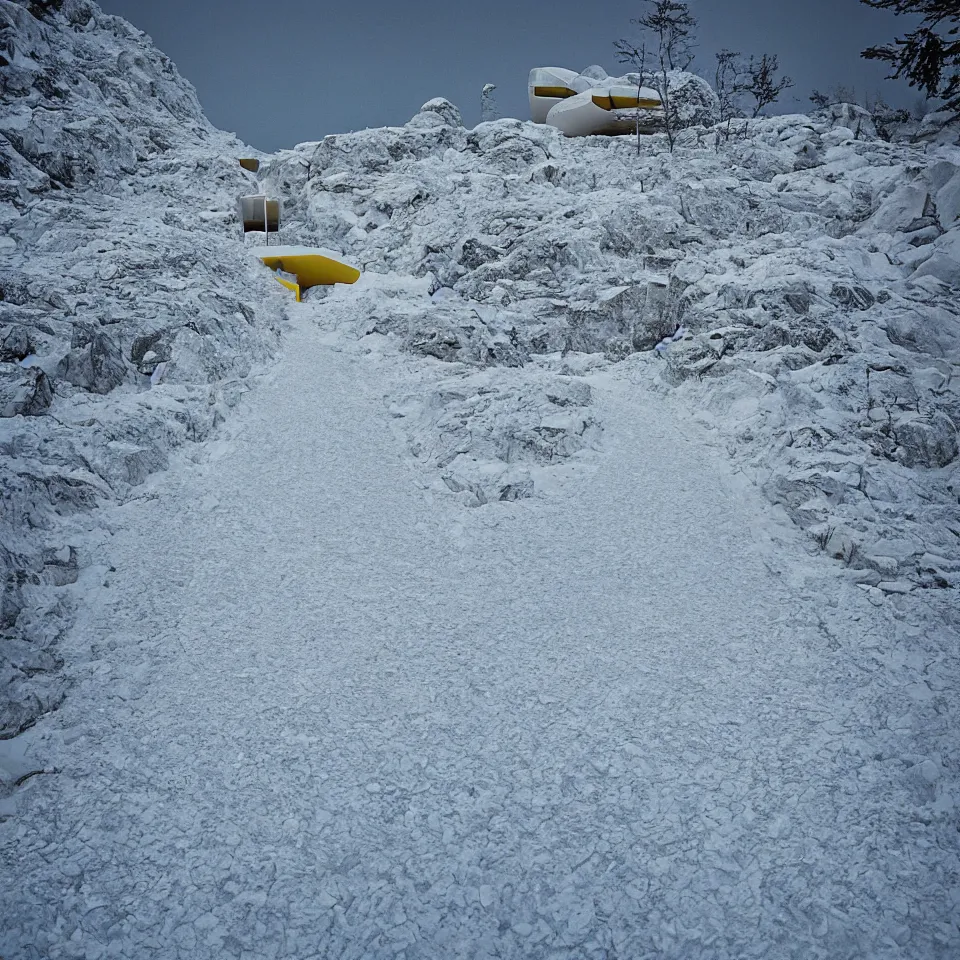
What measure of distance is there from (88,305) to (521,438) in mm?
12758

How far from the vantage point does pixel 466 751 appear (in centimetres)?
782

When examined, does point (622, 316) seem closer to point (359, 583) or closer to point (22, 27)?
point (359, 583)

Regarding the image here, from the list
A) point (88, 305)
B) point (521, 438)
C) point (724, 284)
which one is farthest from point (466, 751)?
point (724, 284)

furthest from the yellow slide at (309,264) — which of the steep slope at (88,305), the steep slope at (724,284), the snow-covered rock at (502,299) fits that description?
the steep slope at (724,284)

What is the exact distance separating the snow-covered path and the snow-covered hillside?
7cm

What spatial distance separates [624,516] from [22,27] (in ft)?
126

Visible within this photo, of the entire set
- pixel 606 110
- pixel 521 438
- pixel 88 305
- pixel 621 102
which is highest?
pixel 621 102

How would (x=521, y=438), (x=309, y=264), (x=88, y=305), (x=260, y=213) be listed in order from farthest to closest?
1. (x=260, y=213)
2. (x=309, y=264)
3. (x=88, y=305)
4. (x=521, y=438)

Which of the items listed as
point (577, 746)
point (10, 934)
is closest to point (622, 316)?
point (577, 746)

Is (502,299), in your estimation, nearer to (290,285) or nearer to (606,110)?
(290,285)

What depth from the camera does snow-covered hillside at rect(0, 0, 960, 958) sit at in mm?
7223

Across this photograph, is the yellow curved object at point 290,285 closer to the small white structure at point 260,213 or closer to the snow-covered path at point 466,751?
the small white structure at point 260,213

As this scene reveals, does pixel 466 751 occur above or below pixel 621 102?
below

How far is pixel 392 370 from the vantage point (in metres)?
18.3
